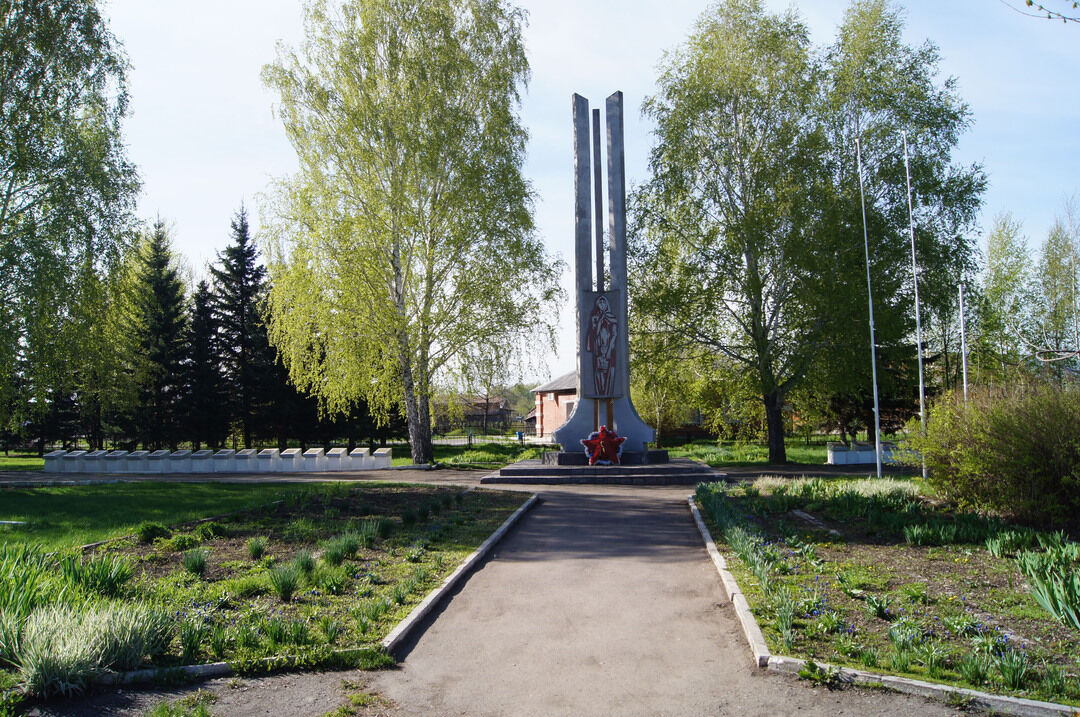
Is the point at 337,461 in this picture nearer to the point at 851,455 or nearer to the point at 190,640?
the point at 851,455

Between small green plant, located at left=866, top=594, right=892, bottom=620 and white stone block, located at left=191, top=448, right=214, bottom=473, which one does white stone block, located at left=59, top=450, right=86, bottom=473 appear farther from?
small green plant, located at left=866, top=594, right=892, bottom=620

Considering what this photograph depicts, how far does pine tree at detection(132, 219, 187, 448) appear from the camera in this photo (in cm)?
3212

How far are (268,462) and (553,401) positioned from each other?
108 ft

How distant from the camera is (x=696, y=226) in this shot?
24.2 meters

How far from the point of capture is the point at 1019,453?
959 centimetres

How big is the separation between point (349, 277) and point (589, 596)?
17.4 m

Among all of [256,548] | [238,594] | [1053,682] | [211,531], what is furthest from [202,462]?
[1053,682]

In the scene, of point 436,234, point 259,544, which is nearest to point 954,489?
point 259,544

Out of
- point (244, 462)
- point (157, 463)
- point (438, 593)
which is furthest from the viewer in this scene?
point (244, 462)

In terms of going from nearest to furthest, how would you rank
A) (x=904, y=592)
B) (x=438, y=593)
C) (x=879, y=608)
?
(x=879, y=608) < (x=904, y=592) < (x=438, y=593)

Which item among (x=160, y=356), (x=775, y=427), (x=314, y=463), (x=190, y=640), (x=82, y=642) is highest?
(x=160, y=356)

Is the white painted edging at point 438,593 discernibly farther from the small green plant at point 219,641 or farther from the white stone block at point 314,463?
the white stone block at point 314,463

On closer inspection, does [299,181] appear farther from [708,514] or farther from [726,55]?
[708,514]

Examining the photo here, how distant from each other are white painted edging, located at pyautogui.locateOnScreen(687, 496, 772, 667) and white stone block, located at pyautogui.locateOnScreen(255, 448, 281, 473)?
18319 millimetres
